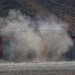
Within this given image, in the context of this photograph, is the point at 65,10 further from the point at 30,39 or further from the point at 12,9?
the point at 30,39

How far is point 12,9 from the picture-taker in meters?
43.3

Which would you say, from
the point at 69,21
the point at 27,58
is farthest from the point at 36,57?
the point at 69,21

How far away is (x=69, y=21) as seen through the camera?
4384 centimetres

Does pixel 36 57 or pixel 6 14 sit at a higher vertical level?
pixel 36 57

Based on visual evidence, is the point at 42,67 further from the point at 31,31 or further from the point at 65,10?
the point at 65,10

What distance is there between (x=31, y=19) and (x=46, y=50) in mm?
17205

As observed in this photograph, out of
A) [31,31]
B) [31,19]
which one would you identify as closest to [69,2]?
[31,19]

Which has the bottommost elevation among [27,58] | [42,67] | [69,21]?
[69,21]

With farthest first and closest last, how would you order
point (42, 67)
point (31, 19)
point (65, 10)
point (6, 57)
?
point (65, 10) < point (31, 19) < point (6, 57) < point (42, 67)

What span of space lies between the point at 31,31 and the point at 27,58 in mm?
1969

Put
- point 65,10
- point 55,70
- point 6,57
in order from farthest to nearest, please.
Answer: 1. point 65,10
2. point 6,57
3. point 55,70

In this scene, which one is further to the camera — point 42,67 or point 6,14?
point 6,14

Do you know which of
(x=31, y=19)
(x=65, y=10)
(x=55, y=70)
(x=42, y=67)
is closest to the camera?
(x=55, y=70)

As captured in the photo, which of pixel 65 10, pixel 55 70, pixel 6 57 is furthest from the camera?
pixel 65 10
